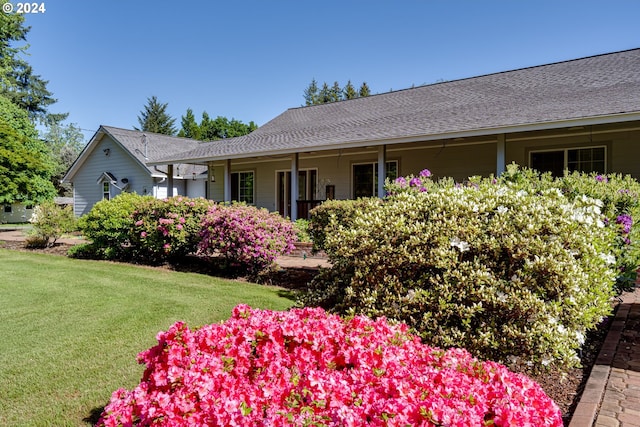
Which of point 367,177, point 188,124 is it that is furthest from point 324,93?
point 367,177

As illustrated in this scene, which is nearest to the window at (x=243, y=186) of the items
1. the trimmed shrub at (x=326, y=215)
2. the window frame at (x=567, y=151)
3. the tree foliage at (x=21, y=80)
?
the trimmed shrub at (x=326, y=215)

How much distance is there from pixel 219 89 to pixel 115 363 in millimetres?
34928

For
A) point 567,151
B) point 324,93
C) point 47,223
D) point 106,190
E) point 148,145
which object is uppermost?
point 324,93

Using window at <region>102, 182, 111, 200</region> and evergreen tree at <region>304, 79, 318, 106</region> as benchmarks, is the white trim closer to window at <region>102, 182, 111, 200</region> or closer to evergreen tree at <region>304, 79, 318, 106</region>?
window at <region>102, 182, 111, 200</region>

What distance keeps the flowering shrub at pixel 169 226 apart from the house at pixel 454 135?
504 centimetres

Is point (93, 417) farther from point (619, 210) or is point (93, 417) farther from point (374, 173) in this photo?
point (374, 173)

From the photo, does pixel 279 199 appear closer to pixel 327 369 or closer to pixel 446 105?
pixel 446 105

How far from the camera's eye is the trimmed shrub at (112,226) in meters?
9.91

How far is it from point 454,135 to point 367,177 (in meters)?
5.03

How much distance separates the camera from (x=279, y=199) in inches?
693

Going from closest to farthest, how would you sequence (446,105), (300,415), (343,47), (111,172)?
(300,415) < (446,105) < (111,172) < (343,47)

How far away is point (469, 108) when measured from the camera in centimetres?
1254

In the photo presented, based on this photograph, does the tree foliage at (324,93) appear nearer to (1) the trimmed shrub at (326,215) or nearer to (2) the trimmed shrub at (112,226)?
(2) the trimmed shrub at (112,226)

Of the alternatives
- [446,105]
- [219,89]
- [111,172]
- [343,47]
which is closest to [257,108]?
[219,89]
